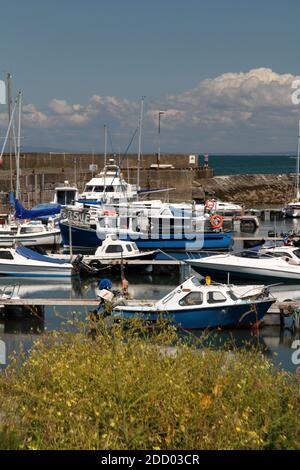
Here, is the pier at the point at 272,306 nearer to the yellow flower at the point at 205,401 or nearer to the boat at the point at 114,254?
the boat at the point at 114,254

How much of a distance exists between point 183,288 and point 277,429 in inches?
503

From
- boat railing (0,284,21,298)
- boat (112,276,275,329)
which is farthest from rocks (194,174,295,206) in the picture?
boat (112,276,275,329)

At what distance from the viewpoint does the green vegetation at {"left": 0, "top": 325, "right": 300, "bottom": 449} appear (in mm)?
9148

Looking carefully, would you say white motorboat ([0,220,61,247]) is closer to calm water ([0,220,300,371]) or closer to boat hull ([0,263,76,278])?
boat hull ([0,263,76,278])

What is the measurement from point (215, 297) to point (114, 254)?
545 inches

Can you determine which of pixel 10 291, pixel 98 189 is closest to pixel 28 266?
pixel 10 291

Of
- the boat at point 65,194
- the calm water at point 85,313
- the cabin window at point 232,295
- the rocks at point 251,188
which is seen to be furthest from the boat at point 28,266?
the rocks at point 251,188

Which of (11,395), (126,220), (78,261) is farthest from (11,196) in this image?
(11,395)

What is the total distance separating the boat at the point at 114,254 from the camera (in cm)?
3489

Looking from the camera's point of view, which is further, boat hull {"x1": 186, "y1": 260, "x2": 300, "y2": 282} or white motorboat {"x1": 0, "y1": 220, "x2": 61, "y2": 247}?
white motorboat {"x1": 0, "y1": 220, "x2": 61, "y2": 247}

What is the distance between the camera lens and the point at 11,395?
11.3 metres

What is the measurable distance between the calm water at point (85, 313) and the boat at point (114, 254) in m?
0.85

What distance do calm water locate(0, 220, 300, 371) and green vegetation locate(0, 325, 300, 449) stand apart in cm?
358

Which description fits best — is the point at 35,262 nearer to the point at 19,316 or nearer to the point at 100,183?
the point at 19,316
